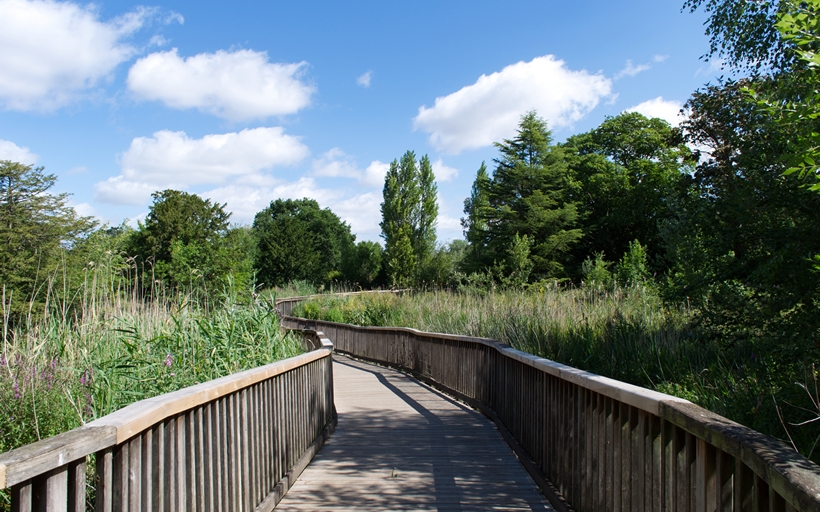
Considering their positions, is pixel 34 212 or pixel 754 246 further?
pixel 34 212

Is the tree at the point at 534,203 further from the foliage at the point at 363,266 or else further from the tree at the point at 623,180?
the foliage at the point at 363,266

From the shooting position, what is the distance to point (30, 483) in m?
1.67

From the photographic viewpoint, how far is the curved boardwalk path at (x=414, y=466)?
14.7 feet

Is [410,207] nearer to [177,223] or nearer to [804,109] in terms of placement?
[177,223]

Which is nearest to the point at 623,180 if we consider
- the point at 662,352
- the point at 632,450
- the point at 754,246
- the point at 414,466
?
the point at 754,246

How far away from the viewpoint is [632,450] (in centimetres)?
290

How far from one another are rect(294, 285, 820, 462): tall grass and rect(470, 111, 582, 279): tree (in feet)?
95.9

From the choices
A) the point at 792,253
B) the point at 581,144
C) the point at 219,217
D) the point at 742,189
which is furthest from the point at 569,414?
the point at 581,144

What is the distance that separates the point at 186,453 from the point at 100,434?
0.99 meters

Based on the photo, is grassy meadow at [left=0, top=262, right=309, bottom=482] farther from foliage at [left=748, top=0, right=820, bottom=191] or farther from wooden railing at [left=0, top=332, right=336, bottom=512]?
foliage at [left=748, top=0, right=820, bottom=191]

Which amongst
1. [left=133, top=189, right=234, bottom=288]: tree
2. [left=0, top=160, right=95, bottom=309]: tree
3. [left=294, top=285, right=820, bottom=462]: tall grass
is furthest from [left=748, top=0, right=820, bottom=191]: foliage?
[left=133, top=189, right=234, bottom=288]: tree

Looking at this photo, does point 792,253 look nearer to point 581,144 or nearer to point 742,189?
point 742,189

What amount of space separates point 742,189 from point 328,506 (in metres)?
4.95

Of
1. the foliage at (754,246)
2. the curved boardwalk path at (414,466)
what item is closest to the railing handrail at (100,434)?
the curved boardwalk path at (414,466)
